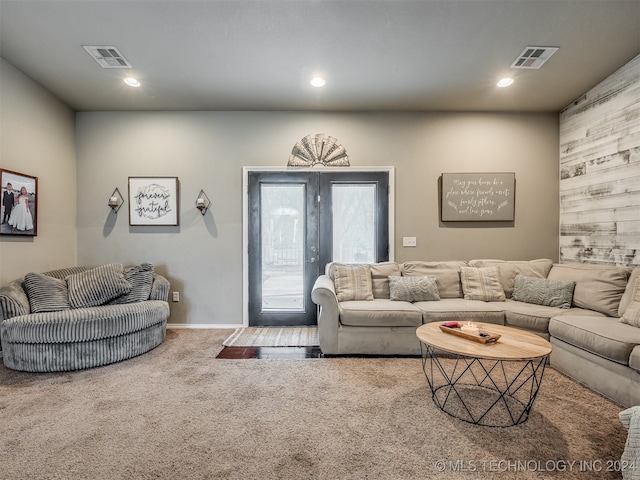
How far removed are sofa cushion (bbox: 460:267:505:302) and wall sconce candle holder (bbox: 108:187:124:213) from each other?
433cm

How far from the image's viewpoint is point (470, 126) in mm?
4207

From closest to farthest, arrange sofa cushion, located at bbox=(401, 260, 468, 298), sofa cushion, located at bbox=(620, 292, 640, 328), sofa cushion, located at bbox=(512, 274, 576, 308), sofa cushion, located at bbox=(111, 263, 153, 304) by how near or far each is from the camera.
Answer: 1. sofa cushion, located at bbox=(620, 292, 640, 328)
2. sofa cushion, located at bbox=(512, 274, 576, 308)
3. sofa cushion, located at bbox=(111, 263, 153, 304)
4. sofa cushion, located at bbox=(401, 260, 468, 298)

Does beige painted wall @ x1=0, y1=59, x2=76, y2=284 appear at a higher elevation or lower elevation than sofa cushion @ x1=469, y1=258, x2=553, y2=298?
higher

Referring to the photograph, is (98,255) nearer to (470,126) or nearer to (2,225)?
(2,225)

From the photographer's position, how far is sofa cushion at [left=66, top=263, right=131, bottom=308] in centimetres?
320

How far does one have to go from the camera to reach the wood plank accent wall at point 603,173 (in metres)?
3.15

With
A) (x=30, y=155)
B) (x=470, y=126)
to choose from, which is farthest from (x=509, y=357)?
(x=30, y=155)

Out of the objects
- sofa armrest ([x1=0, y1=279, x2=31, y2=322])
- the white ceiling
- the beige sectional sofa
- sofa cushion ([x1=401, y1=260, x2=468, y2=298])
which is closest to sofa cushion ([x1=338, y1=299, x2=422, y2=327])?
the beige sectional sofa

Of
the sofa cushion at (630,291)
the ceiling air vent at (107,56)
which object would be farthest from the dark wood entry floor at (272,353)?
the ceiling air vent at (107,56)

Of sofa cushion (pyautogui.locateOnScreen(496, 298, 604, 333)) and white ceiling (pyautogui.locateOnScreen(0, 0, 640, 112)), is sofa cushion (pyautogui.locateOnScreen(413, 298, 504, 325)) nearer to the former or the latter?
sofa cushion (pyautogui.locateOnScreen(496, 298, 604, 333))

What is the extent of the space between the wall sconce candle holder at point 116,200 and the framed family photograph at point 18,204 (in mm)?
744

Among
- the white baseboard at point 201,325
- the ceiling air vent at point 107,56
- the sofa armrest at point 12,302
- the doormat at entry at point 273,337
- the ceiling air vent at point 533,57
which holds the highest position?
the ceiling air vent at point 107,56

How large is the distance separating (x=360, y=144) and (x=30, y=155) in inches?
146

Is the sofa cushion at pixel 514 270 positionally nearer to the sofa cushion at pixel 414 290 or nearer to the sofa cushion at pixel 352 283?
the sofa cushion at pixel 414 290
